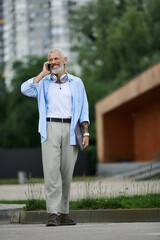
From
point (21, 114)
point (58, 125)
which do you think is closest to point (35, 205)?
point (58, 125)

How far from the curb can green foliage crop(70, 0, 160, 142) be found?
112 ft

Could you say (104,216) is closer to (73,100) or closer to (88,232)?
Answer: (88,232)

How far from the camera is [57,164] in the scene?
24.3 ft

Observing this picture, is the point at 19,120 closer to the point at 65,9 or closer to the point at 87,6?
the point at 87,6

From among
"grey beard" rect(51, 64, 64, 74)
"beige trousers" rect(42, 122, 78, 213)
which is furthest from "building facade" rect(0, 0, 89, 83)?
"beige trousers" rect(42, 122, 78, 213)

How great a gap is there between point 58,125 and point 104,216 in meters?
1.77

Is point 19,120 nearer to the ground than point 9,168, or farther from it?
farther from it

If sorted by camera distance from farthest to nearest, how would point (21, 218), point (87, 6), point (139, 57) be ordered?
point (87, 6), point (139, 57), point (21, 218)

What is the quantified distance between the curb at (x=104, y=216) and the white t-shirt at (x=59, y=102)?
5.78 feet

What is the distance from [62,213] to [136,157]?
25.7 m

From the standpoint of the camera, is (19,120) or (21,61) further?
(21,61)

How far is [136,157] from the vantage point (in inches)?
1298

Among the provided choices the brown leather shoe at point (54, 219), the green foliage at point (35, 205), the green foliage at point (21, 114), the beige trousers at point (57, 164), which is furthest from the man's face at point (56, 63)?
the green foliage at point (21, 114)

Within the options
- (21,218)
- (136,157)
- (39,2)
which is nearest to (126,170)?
(136,157)
